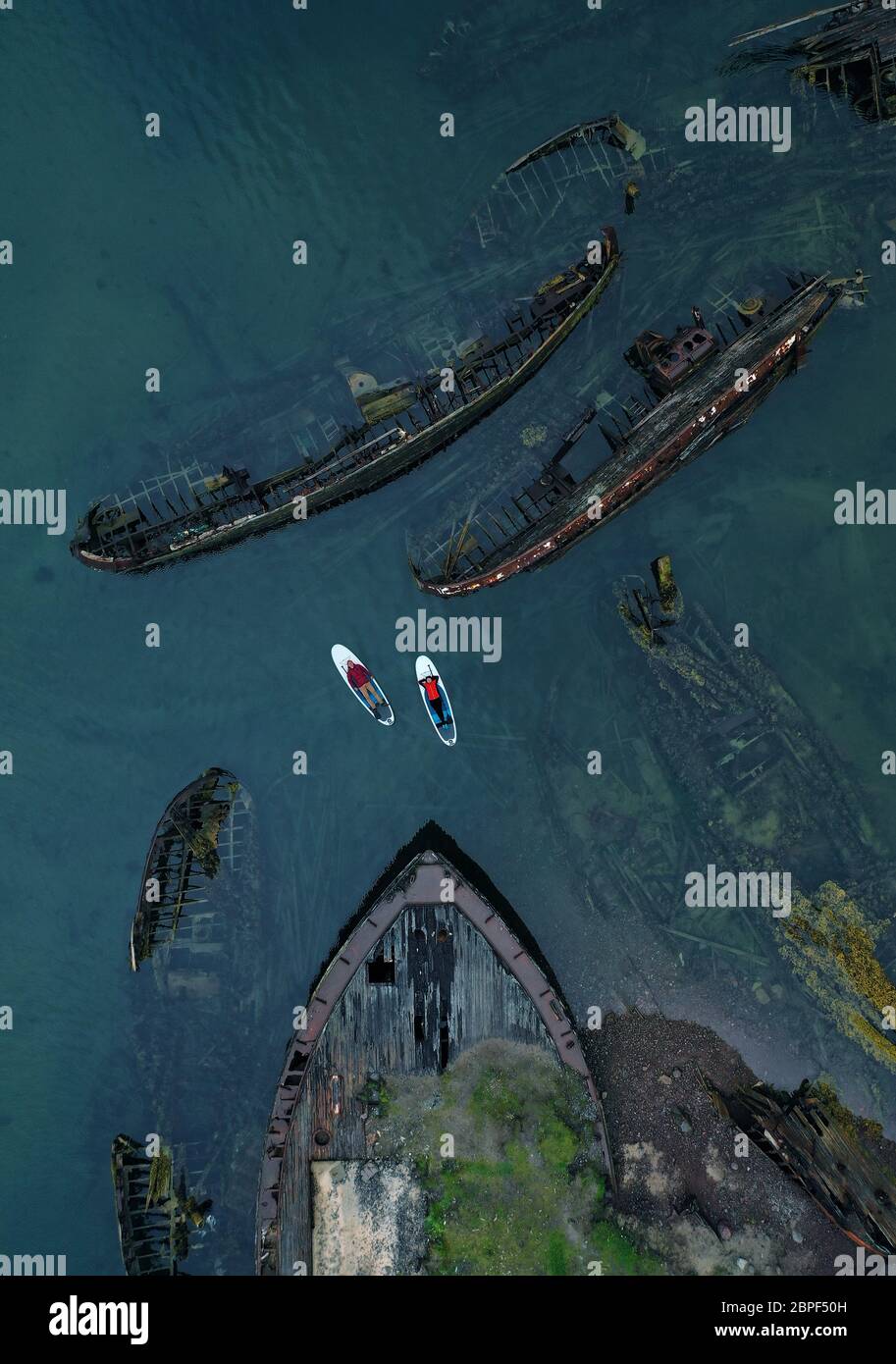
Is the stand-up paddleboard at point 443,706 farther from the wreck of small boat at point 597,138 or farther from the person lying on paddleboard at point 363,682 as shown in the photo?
the wreck of small boat at point 597,138

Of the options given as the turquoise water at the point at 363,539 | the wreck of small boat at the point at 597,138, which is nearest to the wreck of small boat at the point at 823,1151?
the turquoise water at the point at 363,539

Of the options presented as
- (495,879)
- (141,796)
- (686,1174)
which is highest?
(141,796)

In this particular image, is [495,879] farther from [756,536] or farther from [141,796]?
[756,536]

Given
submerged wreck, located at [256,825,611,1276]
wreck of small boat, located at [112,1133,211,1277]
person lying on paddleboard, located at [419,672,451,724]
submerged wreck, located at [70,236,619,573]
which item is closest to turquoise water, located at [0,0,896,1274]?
person lying on paddleboard, located at [419,672,451,724]

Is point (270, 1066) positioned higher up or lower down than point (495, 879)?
lower down

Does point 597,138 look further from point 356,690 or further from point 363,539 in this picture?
point 356,690

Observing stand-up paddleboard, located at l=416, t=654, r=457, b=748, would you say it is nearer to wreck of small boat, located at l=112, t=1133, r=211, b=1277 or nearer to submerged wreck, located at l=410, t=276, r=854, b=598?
submerged wreck, located at l=410, t=276, r=854, b=598
